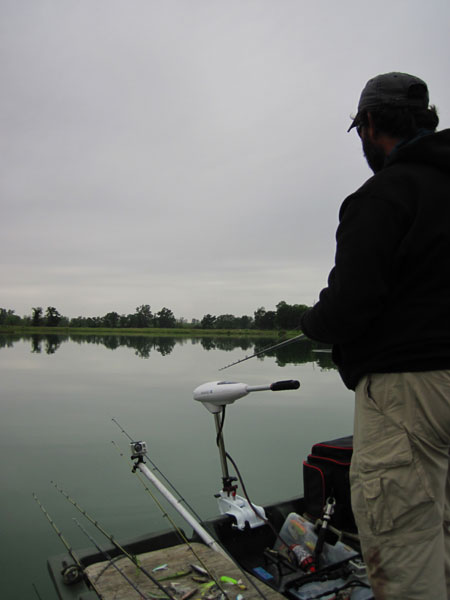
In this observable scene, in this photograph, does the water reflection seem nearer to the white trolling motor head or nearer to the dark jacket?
the white trolling motor head

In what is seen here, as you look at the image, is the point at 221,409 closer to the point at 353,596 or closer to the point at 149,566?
the point at 149,566

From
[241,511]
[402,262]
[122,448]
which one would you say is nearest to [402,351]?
[402,262]

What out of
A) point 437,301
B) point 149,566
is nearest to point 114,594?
point 149,566

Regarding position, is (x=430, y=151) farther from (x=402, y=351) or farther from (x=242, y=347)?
(x=242, y=347)

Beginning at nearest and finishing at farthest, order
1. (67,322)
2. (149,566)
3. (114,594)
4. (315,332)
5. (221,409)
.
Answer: (315,332), (114,594), (149,566), (221,409), (67,322)

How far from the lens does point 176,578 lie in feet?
6.76

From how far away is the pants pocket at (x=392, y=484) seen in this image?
1218 millimetres

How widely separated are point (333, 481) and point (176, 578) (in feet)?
3.21

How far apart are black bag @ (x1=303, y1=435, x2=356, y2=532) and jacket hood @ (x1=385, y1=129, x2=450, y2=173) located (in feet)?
5.63

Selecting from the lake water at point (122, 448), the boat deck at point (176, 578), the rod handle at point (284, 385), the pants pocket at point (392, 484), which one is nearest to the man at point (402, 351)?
the pants pocket at point (392, 484)

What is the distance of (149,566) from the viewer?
215 cm

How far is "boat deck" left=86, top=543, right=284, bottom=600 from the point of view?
1899mm

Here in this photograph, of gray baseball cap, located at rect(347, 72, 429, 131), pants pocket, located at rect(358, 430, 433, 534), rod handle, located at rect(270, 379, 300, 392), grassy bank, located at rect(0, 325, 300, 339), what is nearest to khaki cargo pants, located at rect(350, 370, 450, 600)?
pants pocket, located at rect(358, 430, 433, 534)

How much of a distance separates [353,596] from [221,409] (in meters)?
1.04
